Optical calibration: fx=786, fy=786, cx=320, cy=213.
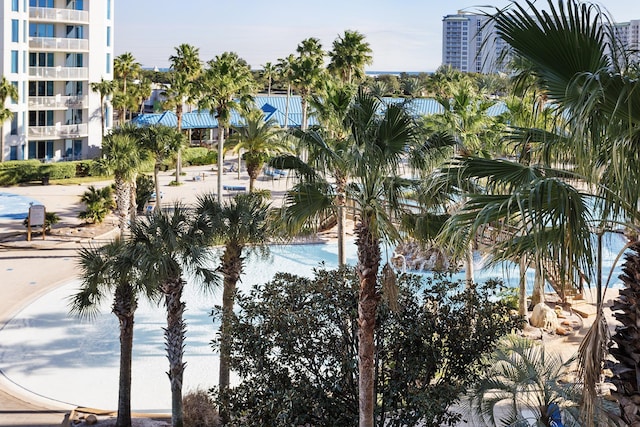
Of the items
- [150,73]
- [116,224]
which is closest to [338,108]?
[116,224]

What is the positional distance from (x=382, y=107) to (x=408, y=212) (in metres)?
1.41

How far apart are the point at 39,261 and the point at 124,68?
94.7ft

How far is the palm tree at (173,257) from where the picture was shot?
44.7ft

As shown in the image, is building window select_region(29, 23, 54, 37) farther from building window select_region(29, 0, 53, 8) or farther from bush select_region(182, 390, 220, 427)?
bush select_region(182, 390, 220, 427)

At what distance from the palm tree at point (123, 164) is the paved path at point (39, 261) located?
95.2 inches

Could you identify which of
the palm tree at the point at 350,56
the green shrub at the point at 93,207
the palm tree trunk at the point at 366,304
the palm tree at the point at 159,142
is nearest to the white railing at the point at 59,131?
the green shrub at the point at 93,207

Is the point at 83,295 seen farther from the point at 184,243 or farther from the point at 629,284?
the point at 629,284

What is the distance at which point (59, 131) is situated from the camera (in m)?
46.2

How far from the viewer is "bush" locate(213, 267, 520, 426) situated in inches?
456

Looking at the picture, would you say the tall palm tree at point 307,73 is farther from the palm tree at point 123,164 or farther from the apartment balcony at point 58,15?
the apartment balcony at point 58,15

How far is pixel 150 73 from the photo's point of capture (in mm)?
90875

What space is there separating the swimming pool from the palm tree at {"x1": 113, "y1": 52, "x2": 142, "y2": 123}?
102 feet

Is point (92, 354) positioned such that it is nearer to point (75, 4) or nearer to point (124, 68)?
point (75, 4)

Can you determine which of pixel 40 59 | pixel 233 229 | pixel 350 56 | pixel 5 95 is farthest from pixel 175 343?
pixel 40 59
